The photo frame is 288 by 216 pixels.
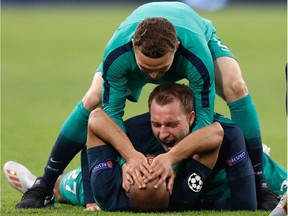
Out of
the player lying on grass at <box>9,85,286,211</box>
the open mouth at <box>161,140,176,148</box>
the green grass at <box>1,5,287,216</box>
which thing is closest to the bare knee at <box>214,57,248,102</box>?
the player lying on grass at <box>9,85,286,211</box>

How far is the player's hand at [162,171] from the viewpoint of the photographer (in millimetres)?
5395

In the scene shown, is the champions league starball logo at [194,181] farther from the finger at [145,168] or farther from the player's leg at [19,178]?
the player's leg at [19,178]

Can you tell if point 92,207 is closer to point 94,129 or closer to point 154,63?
point 94,129

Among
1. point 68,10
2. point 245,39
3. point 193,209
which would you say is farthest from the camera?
point 68,10

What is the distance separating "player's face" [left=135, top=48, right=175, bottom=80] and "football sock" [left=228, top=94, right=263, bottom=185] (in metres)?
0.83

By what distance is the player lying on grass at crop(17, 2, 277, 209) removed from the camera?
221 inches

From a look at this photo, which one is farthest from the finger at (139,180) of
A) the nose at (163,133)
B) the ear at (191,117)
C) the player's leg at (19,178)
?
the player's leg at (19,178)

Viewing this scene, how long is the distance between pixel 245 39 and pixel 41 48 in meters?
5.41

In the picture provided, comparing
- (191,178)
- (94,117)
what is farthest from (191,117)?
(94,117)

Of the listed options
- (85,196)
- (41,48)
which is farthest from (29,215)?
(41,48)

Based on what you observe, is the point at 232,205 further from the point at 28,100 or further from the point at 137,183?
the point at 28,100

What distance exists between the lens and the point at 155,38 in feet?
18.3

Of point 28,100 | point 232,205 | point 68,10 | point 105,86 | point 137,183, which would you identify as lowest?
point 68,10

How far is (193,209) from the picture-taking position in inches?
230
